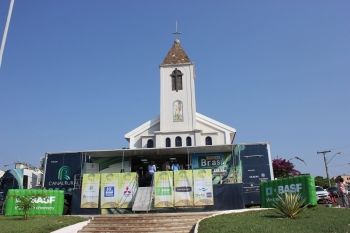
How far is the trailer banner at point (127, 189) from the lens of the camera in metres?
19.8

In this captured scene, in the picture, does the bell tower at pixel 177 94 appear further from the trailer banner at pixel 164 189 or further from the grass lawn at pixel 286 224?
the grass lawn at pixel 286 224

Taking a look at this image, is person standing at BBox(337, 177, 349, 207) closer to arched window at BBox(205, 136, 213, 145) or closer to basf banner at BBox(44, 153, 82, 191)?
basf banner at BBox(44, 153, 82, 191)

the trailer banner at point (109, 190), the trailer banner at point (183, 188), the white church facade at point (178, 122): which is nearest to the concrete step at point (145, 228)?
the trailer banner at point (183, 188)

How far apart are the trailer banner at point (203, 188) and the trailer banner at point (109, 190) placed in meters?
4.31

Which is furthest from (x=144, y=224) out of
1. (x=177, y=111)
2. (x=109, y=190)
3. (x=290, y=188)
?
(x=177, y=111)

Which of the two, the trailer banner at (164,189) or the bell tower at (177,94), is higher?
the bell tower at (177,94)

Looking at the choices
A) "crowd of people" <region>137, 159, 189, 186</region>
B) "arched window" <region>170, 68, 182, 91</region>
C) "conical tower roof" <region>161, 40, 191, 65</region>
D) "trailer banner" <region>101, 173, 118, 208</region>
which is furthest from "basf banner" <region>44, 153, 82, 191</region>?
"conical tower roof" <region>161, 40, 191, 65</region>

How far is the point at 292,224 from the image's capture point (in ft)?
38.5

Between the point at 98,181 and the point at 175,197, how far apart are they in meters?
4.35

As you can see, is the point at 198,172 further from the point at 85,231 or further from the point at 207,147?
the point at 85,231

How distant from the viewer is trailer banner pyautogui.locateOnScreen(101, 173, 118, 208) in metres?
19.9

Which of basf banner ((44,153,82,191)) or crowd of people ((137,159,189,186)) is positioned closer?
crowd of people ((137,159,189,186))

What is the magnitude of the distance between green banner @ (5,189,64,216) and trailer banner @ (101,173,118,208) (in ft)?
7.75

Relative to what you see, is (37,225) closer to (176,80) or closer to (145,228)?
(145,228)
